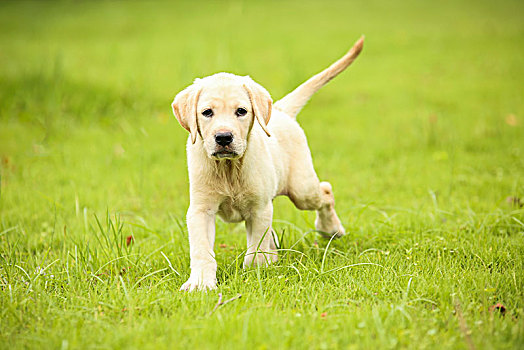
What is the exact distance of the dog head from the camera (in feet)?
11.1

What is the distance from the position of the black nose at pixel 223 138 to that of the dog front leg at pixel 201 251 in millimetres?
602

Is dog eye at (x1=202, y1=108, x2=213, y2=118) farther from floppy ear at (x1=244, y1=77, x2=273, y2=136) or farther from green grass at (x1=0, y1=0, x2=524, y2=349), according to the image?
green grass at (x1=0, y1=0, x2=524, y2=349)

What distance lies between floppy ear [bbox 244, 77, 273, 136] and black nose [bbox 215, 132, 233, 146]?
29 centimetres

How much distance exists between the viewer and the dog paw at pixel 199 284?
3.40 metres

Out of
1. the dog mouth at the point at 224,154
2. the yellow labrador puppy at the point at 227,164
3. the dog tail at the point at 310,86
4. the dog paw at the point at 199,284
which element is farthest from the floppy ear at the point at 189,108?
the dog tail at the point at 310,86

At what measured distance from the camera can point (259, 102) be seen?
11.7 ft

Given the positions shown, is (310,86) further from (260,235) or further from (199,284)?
(199,284)

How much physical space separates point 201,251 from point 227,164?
639 millimetres

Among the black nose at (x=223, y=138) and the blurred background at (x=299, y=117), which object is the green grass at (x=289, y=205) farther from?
the black nose at (x=223, y=138)

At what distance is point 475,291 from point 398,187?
302 centimetres

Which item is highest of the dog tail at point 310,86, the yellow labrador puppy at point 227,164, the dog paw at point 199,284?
the dog tail at point 310,86

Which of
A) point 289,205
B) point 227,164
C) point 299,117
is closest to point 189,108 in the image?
point 227,164

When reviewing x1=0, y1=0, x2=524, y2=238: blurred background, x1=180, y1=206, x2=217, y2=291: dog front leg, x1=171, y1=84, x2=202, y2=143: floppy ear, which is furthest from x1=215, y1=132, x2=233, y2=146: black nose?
x1=0, y1=0, x2=524, y2=238: blurred background

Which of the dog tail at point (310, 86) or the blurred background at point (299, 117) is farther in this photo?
the blurred background at point (299, 117)
